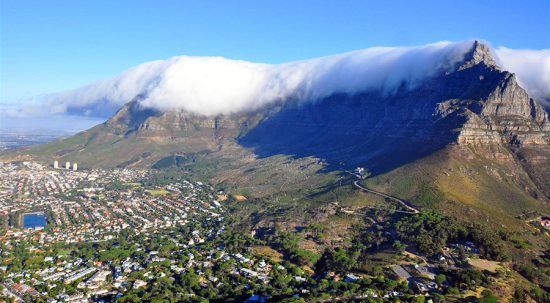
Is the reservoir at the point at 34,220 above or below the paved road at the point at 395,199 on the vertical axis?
below

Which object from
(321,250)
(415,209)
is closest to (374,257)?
(321,250)

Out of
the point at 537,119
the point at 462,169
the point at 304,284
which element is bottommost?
the point at 304,284

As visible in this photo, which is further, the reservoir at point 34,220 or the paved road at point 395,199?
the reservoir at point 34,220

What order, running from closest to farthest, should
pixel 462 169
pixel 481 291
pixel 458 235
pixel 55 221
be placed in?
1. pixel 481 291
2. pixel 458 235
3. pixel 55 221
4. pixel 462 169

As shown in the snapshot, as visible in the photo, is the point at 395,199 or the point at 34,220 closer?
the point at 395,199

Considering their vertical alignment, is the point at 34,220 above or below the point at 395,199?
below

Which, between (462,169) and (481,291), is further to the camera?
(462,169)

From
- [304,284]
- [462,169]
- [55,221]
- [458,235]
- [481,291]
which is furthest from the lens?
[462,169]

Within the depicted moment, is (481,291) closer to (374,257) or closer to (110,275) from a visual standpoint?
(374,257)
